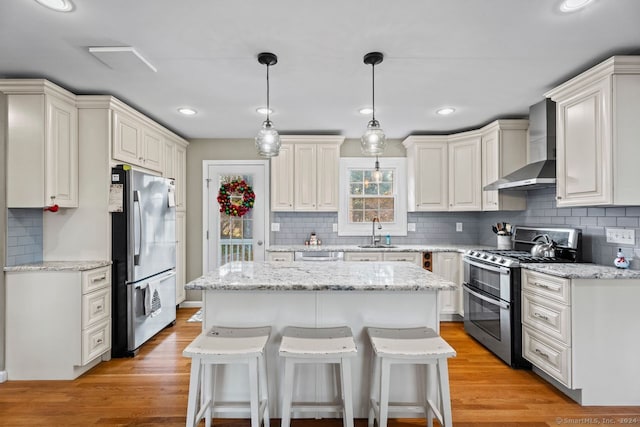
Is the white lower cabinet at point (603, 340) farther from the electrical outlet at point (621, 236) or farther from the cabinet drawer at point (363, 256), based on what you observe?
the cabinet drawer at point (363, 256)

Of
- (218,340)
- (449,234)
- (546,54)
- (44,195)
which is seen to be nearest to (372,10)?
(546,54)

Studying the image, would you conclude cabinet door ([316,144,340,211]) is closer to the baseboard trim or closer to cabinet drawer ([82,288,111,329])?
the baseboard trim

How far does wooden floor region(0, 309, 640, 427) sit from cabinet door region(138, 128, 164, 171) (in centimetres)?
192

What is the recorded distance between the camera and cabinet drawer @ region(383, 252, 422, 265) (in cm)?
387

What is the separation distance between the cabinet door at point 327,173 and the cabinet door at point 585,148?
2.29m

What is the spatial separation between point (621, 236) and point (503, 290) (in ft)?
2.98

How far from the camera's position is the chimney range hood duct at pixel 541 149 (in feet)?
9.41

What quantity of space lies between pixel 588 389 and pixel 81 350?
3631 millimetres

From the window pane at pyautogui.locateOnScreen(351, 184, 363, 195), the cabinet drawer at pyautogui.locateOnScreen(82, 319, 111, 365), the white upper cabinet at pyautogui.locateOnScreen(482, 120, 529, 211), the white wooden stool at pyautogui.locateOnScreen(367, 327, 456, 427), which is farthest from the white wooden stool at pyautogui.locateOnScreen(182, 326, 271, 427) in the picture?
the white upper cabinet at pyautogui.locateOnScreen(482, 120, 529, 211)

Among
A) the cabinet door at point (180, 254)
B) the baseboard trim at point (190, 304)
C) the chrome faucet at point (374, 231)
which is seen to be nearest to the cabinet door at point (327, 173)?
the chrome faucet at point (374, 231)

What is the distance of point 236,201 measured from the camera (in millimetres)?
4414

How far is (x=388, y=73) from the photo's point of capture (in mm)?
2508

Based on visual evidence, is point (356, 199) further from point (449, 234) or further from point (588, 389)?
point (588, 389)

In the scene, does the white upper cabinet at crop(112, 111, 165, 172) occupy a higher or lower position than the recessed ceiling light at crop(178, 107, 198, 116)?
lower
